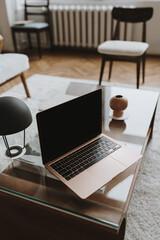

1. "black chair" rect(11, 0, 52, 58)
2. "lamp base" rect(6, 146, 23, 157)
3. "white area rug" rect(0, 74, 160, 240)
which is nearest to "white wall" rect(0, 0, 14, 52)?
"black chair" rect(11, 0, 52, 58)

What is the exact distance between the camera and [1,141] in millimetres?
930

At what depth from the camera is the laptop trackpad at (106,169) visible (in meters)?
0.70

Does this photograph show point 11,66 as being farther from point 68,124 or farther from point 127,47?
point 68,124

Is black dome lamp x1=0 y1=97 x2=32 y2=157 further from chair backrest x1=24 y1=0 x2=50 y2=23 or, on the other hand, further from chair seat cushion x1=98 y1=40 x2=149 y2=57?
chair backrest x1=24 y1=0 x2=50 y2=23

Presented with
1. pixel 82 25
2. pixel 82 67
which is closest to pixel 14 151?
pixel 82 67

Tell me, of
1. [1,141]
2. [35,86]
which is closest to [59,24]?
[35,86]

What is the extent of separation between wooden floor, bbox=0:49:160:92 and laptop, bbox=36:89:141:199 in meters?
1.43

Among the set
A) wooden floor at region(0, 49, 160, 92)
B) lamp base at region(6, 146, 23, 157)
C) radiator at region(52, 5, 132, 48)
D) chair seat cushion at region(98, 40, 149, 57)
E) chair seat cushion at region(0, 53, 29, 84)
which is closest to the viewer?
lamp base at region(6, 146, 23, 157)

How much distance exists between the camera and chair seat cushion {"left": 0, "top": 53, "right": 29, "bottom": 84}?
163cm

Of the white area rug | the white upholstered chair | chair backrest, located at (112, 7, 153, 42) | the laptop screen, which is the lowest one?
the white area rug

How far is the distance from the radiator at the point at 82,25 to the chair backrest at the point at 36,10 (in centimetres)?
11

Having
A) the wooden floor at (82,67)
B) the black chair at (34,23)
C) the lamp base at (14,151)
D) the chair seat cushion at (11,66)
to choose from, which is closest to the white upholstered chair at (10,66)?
the chair seat cushion at (11,66)

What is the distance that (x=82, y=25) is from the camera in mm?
2867

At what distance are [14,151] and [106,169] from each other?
35 cm
